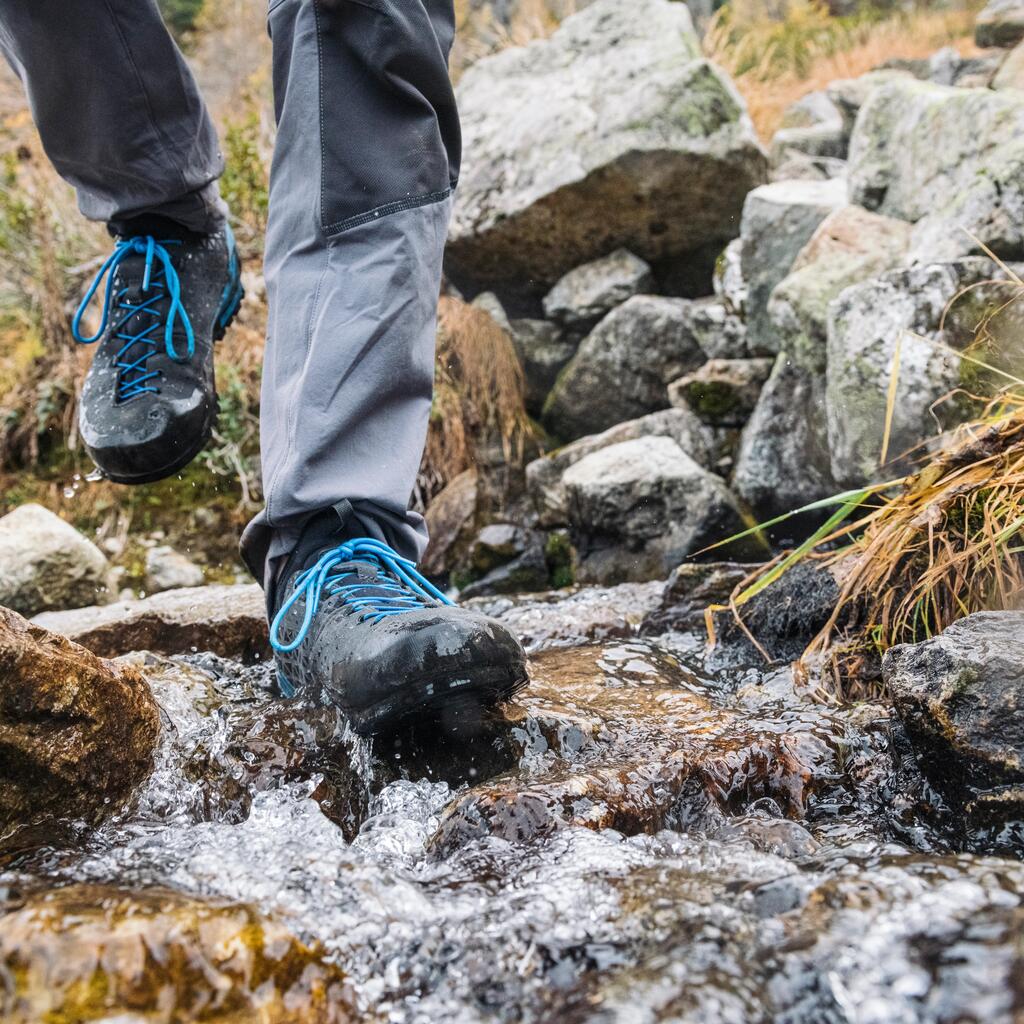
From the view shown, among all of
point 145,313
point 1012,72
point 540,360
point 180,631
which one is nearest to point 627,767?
point 145,313

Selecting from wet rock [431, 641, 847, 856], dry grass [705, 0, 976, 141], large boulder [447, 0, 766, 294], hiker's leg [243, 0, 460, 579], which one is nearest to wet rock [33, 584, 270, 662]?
hiker's leg [243, 0, 460, 579]

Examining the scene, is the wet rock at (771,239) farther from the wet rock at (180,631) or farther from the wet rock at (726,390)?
the wet rock at (180,631)

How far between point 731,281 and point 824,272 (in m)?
1.13

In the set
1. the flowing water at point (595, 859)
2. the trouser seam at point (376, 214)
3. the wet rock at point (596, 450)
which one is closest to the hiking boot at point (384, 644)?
the flowing water at point (595, 859)

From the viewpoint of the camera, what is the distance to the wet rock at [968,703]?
1.21 meters

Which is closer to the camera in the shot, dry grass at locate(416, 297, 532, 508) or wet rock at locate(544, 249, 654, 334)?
dry grass at locate(416, 297, 532, 508)

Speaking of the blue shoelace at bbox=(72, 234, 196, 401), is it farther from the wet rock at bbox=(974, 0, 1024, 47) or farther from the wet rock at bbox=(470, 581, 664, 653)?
the wet rock at bbox=(974, 0, 1024, 47)

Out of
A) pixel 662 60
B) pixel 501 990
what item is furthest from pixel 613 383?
pixel 501 990

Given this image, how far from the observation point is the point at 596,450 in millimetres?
4238

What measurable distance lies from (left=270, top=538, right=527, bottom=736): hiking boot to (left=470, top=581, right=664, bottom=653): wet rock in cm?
86

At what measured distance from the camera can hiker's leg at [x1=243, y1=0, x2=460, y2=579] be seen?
61.6 inches

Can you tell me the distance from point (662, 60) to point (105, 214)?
169 inches

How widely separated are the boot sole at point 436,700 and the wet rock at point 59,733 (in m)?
0.39

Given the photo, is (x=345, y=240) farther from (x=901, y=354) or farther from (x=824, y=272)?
(x=824, y=272)
